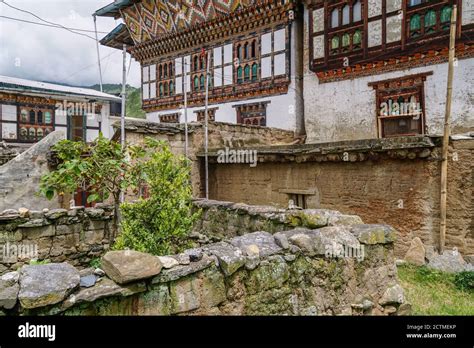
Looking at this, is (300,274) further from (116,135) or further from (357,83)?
(357,83)

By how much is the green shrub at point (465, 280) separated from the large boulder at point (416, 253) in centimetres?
87

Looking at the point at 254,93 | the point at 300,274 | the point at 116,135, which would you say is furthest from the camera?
the point at 254,93

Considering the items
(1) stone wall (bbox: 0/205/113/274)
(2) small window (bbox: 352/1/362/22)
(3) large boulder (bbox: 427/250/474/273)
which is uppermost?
(2) small window (bbox: 352/1/362/22)

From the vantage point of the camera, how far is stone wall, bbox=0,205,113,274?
685cm

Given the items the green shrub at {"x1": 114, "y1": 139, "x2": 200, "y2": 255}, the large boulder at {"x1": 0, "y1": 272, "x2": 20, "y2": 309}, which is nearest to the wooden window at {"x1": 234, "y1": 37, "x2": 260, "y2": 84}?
the green shrub at {"x1": 114, "y1": 139, "x2": 200, "y2": 255}

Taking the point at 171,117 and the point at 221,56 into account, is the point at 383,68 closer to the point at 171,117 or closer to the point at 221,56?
the point at 221,56

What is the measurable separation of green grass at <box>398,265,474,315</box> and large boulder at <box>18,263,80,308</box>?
474cm

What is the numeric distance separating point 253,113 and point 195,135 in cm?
847

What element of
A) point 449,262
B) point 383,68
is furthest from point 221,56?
point 449,262

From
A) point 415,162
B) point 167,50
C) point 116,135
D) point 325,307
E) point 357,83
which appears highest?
point 167,50

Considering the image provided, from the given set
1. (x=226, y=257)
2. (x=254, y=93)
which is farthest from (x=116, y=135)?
(x=254, y=93)

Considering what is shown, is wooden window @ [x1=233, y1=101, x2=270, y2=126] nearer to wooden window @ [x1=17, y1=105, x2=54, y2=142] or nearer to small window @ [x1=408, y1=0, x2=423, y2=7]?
small window @ [x1=408, y1=0, x2=423, y2=7]

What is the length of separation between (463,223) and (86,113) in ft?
86.4

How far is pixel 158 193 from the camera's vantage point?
18.5 ft
